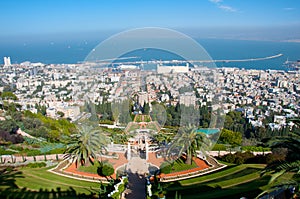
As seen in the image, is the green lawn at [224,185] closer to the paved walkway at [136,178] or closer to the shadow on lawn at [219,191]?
the shadow on lawn at [219,191]

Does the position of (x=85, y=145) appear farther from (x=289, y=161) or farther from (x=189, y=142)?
(x=289, y=161)

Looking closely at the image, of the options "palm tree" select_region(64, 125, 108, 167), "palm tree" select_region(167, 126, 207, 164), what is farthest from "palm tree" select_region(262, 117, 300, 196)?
"palm tree" select_region(64, 125, 108, 167)

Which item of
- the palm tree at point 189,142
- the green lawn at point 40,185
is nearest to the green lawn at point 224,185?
the palm tree at point 189,142


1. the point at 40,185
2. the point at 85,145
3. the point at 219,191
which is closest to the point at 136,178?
the point at 85,145

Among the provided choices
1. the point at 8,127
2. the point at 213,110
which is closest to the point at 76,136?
the point at 213,110

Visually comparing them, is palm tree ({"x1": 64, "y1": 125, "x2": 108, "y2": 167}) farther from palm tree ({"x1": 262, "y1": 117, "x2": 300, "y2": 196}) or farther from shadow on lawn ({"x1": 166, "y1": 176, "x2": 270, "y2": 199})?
palm tree ({"x1": 262, "y1": 117, "x2": 300, "y2": 196})
